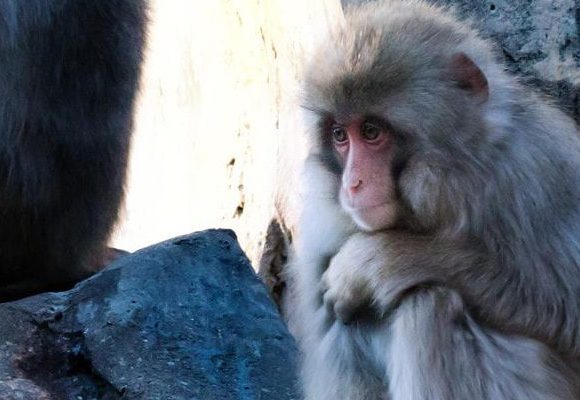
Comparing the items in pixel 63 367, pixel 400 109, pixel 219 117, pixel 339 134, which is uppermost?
pixel 400 109

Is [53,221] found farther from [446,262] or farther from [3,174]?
[446,262]

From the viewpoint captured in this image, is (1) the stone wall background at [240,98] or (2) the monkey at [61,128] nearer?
(1) the stone wall background at [240,98]

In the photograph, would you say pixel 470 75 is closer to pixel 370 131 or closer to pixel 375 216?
pixel 370 131

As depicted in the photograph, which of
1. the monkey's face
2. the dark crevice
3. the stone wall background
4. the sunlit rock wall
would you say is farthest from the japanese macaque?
the sunlit rock wall

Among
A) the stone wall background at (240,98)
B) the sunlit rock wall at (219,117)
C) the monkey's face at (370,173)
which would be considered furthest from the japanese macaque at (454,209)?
the sunlit rock wall at (219,117)

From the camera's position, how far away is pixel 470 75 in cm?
465

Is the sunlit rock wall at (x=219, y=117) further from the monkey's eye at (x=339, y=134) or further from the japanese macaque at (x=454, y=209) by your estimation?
the japanese macaque at (x=454, y=209)

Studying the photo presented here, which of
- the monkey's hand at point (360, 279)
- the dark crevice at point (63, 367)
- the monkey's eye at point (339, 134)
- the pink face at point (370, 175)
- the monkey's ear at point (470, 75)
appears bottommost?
the dark crevice at point (63, 367)

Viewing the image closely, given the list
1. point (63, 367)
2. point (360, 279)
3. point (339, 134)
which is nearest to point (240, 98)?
point (63, 367)

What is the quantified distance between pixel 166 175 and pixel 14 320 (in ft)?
9.99

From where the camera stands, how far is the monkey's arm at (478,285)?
4.61 m

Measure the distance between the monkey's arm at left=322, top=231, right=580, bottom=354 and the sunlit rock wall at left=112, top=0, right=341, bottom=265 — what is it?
1.88 meters

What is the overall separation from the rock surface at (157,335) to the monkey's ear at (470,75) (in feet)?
5.85

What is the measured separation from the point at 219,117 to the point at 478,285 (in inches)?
139
